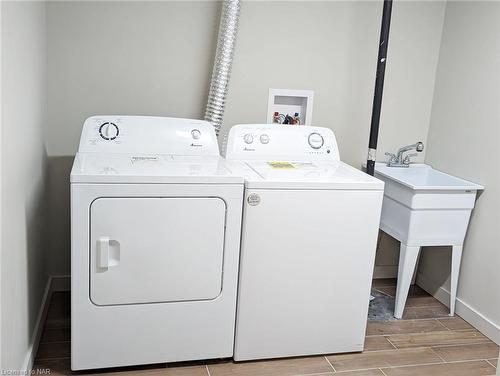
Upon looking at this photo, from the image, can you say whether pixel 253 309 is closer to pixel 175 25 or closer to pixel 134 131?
pixel 134 131

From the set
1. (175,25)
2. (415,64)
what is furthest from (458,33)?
(175,25)

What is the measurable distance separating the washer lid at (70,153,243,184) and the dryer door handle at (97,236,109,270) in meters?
0.24

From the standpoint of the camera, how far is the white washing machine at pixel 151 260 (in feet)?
6.77

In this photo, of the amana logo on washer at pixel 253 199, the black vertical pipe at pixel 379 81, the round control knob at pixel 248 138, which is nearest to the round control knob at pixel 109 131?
the round control knob at pixel 248 138

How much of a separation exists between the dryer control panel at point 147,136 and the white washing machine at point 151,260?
0.13 m

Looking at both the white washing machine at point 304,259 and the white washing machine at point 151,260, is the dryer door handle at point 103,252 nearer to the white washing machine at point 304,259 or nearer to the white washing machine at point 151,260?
the white washing machine at point 151,260

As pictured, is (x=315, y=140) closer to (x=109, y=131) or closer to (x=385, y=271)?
(x=109, y=131)

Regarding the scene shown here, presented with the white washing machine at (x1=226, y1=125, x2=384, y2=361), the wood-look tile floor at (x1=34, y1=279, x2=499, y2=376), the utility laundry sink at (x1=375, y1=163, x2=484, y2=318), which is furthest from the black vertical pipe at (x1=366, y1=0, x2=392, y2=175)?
the wood-look tile floor at (x1=34, y1=279, x2=499, y2=376)

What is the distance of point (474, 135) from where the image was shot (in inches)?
114

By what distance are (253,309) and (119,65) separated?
1.46m

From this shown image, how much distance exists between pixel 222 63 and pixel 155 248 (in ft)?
3.56

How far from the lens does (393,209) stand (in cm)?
294

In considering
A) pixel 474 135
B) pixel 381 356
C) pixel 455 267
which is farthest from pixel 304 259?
pixel 474 135

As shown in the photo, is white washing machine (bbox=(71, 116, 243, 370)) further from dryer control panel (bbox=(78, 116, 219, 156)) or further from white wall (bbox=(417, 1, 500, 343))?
white wall (bbox=(417, 1, 500, 343))
